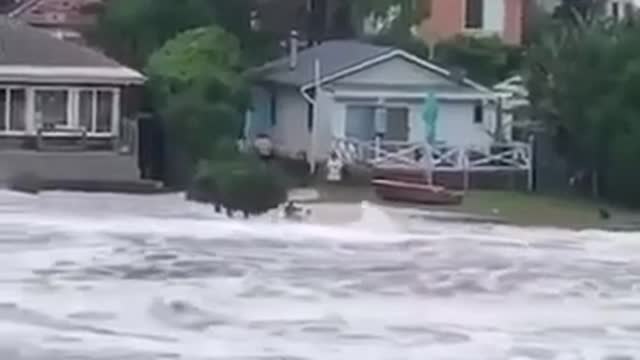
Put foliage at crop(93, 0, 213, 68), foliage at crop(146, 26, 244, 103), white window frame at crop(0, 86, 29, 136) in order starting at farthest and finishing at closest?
A: foliage at crop(93, 0, 213, 68)
white window frame at crop(0, 86, 29, 136)
foliage at crop(146, 26, 244, 103)

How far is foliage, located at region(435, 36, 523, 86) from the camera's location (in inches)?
1828

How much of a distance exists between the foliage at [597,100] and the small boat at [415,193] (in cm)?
235

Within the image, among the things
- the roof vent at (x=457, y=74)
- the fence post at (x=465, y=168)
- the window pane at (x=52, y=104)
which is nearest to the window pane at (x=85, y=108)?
the window pane at (x=52, y=104)

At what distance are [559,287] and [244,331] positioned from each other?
6.33 meters

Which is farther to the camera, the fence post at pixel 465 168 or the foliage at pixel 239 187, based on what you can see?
the fence post at pixel 465 168

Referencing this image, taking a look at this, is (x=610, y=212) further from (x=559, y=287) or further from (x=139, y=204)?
(x=559, y=287)

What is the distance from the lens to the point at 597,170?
40156 mm

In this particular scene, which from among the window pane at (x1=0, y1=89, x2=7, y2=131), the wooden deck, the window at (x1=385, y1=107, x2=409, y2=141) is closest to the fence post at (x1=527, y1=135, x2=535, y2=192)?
the wooden deck

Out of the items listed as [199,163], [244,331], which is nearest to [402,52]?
[199,163]

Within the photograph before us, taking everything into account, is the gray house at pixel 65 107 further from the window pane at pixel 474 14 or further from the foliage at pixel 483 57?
the window pane at pixel 474 14

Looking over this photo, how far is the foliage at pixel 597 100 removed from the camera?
127 ft

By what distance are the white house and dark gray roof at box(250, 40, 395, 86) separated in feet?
0.12

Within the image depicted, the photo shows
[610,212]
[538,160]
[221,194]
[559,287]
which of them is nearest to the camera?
[559,287]

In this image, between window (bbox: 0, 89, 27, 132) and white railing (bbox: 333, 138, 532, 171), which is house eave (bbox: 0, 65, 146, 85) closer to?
window (bbox: 0, 89, 27, 132)
